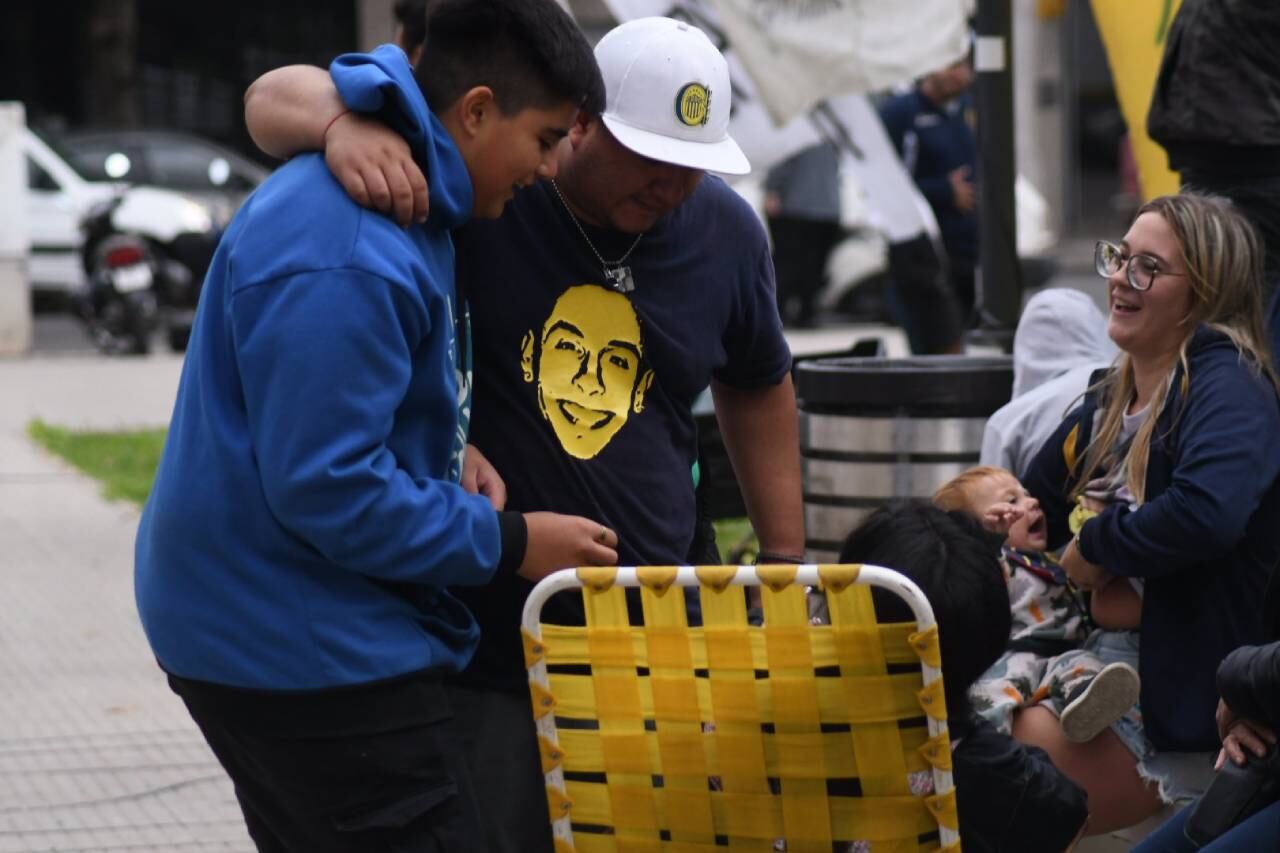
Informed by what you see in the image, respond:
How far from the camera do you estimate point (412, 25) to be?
505cm

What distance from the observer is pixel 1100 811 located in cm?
388

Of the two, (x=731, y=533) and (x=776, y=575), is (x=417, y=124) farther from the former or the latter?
(x=731, y=533)

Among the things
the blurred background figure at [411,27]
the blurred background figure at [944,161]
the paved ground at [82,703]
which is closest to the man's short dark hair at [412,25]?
the blurred background figure at [411,27]

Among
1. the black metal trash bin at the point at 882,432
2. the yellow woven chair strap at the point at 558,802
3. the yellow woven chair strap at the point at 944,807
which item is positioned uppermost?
the yellow woven chair strap at the point at 944,807

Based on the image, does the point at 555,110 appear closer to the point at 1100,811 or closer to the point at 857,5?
the point at 1100,811

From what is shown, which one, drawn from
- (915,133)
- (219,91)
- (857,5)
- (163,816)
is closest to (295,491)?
(163,816)

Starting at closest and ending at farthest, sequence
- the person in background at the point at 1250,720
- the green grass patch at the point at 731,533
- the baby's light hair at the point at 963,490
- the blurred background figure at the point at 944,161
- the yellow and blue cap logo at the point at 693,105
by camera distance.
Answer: the person in background at the point at 1250,720, the yellow and blue cap logo at the point at 693,105, the baby's light hair at the point at 963,490, the green grass patch at the point at 731,533, the blurred background figure at the point at 944,161

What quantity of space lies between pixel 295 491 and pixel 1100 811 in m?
2.00

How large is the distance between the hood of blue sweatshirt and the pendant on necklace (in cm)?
48

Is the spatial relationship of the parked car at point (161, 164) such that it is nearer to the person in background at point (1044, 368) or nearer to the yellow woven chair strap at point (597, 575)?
the person in background at point (1044, 368)

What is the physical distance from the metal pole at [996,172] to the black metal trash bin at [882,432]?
1098 millimetres

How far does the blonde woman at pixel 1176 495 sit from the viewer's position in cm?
373

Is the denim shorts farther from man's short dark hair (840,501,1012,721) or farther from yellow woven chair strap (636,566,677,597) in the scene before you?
yellow woven chair strap (636,566,677,597)

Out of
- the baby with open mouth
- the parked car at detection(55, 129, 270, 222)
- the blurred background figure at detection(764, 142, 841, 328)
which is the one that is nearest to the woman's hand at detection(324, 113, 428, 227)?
the baby with open mouth
